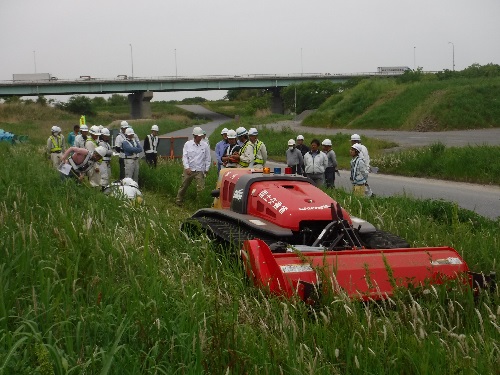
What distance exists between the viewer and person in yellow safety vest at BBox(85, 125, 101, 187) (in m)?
14.4

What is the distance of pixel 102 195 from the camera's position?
34.1 ft

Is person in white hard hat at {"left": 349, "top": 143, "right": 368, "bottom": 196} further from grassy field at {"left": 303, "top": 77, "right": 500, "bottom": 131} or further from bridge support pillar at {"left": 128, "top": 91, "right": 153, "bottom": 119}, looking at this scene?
bridge support pillar at {"left": 128, "top": 91, "right": 153, "bottom": 119}

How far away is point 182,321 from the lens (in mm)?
4816

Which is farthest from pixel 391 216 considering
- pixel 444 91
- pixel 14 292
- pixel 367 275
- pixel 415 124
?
pixel 444 91

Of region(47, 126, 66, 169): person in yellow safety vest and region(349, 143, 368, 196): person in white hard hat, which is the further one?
region(47, 126, 66, 169): person in yellow safety vest

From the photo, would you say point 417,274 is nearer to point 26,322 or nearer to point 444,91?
point 26,322

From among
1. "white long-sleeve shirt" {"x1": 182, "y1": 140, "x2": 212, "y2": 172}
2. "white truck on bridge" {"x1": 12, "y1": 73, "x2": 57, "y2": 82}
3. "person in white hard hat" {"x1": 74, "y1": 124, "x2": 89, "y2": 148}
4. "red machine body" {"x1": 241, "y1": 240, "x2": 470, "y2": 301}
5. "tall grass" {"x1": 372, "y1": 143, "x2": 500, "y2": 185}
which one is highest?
"white truck on bridge" {"x1": 12, "y1": 73, "x2": 57, "y2": 82}

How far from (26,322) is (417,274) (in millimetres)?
3802

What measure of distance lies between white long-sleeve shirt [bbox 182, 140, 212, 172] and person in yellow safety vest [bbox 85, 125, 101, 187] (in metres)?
2.10

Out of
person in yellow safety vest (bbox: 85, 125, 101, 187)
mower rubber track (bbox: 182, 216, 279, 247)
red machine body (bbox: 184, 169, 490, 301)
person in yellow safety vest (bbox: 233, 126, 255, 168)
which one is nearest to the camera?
red machine body (bbox: 184, 169, 490, 301)

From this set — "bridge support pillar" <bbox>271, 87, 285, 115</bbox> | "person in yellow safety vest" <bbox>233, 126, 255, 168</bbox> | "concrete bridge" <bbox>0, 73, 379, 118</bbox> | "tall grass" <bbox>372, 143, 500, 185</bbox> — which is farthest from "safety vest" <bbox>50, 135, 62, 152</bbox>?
"bridge support pillar" <bbox>271, 87, 285, 115</bbox>

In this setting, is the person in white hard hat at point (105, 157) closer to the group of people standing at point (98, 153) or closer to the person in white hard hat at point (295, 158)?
the group of people standing at point (98, 153)

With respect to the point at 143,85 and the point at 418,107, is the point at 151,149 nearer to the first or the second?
the point at 418,107

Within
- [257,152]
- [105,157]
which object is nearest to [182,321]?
[257,152]
